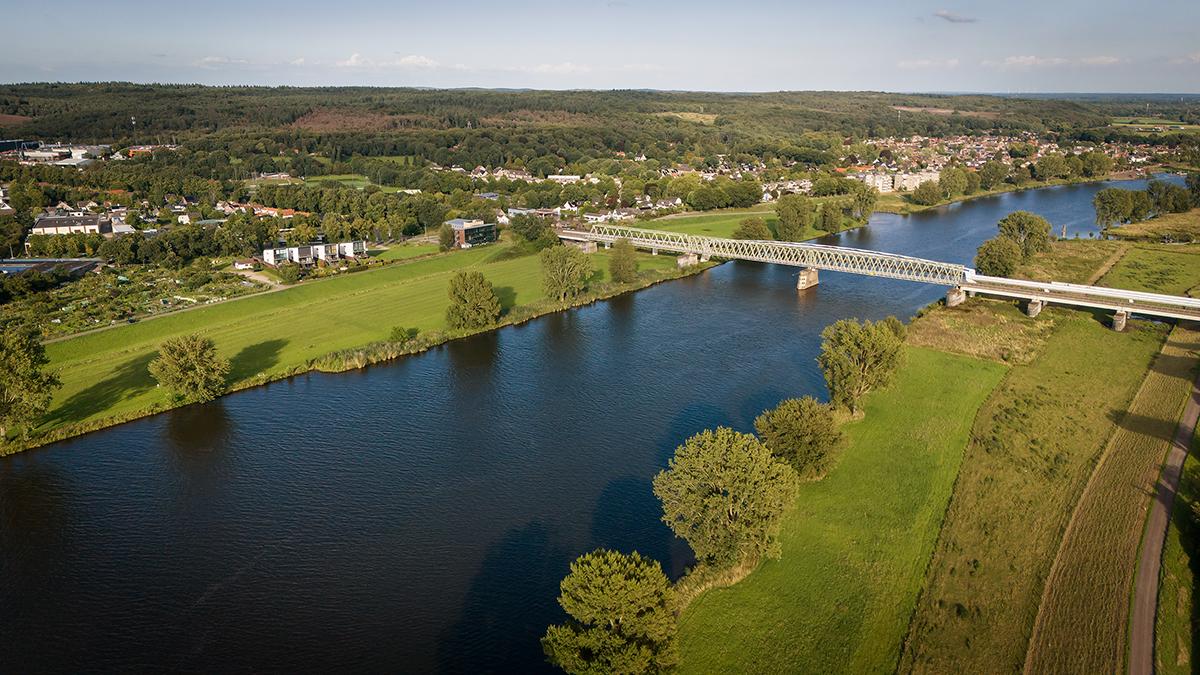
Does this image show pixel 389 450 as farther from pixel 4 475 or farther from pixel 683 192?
pixel 683 192

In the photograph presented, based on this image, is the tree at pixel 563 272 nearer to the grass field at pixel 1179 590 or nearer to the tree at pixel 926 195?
the grass field at pixel 1179 590

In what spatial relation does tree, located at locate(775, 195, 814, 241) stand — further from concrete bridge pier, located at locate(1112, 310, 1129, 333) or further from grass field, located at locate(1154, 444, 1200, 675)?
grass field, located at locate(1154, 444, 1200, 675)

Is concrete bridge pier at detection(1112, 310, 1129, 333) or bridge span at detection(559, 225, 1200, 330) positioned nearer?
concrete bridge pier at detection(1112, 310, 1129, 333)

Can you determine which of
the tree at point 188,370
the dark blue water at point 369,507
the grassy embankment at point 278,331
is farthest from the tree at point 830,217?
the tree at point 188,370

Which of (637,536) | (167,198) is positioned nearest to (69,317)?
(637,536)

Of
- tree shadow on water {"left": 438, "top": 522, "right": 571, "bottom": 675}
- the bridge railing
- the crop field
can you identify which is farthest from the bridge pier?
tree shadow on water {"left": 438, "top": 522, "right": 571, "bottom": 675}

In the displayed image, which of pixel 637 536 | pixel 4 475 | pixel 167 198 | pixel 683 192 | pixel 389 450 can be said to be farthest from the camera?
pixel 683 192

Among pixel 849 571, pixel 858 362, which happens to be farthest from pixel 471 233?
pixel 849 571

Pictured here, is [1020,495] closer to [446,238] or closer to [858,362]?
[858,362]
